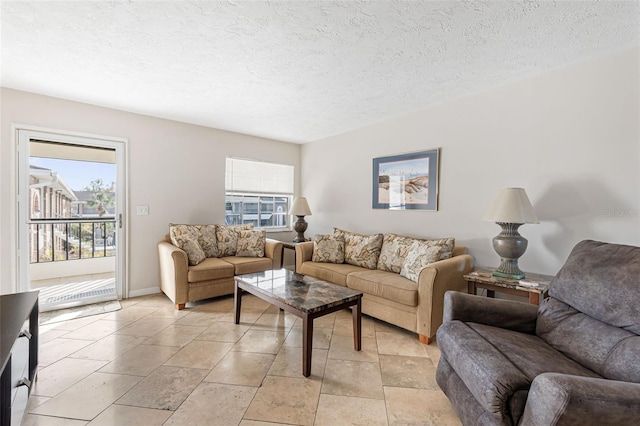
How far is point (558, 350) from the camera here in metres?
1.57

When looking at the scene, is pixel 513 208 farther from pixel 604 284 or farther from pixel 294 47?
pixel 294 47

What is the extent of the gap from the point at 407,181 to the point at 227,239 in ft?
8.33

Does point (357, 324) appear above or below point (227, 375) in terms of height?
above

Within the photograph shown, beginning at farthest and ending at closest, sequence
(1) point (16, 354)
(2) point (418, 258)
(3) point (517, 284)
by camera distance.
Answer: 1. (2) point (418, 258)
2. (3) point (517, 284)
3. (1) point (16, 354)

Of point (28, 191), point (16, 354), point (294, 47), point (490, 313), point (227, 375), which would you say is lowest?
point (227, 375)

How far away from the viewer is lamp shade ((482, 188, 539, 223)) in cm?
229

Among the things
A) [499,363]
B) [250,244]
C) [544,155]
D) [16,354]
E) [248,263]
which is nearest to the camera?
[499,363]

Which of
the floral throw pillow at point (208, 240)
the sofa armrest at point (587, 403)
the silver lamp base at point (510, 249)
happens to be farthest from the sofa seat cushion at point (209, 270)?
the sofa armrest at point (587, 403)

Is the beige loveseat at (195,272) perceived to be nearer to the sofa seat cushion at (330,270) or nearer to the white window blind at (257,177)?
the sofa seat cushion at (330,270)

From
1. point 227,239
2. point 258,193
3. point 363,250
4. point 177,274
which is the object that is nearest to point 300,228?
point 258,193

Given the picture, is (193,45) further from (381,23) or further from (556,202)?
(556,202)

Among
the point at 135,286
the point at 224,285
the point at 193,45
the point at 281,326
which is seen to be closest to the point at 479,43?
the point at 193,45

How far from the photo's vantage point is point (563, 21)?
177 centimetres

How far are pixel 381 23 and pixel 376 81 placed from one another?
2.73ft
